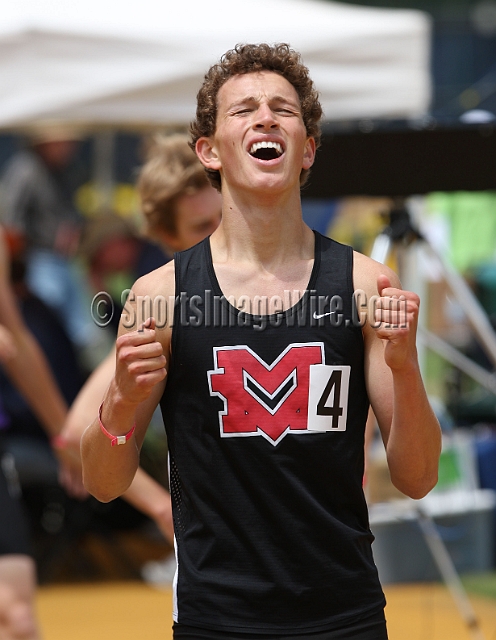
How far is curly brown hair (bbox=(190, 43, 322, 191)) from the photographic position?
2.23m

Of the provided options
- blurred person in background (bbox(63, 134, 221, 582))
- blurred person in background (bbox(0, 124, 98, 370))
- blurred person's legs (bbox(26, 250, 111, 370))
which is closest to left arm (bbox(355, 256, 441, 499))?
blurred person in background (bbox(63, 134, 221, 582))

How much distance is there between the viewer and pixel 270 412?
6.65ft

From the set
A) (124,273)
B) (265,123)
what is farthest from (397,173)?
(124,273)

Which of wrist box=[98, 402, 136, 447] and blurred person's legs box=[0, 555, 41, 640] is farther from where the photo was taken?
blurred person's legs box=[0, 555, 41, 640]

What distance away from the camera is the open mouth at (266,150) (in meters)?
2.12

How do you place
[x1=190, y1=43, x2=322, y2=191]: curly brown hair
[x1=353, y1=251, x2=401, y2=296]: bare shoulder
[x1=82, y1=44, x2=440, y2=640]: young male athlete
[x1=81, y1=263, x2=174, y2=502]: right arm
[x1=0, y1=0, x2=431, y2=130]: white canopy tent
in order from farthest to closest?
1. [x1=0, y1=0, x2=431, y2=130]: white canopy tent
2. [x1=190, y1=43, x2=322, y2=191]: curly brown hair
3. [x1=353, y1=251, x2=401, y2=296]: bare shoulder
4. [x1=82, y1=44, x2=440, y2=640]: young male athlete
5. [x1=81, y1=263, x2=174, y2=502]: right arm

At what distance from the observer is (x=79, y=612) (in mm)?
5488

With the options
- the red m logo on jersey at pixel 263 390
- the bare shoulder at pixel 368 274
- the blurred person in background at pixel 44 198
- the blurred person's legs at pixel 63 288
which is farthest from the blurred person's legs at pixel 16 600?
the blurred person in background at pixel 44 198

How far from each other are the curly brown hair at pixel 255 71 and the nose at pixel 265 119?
4.9 inches

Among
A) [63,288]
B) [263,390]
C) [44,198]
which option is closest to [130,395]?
[263,390]

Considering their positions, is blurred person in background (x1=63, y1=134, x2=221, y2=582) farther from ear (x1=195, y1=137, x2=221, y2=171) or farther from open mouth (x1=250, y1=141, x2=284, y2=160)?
open mouth (x1=250, y1=141, x2=284, y2=160)

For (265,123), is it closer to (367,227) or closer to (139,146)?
(367,227)

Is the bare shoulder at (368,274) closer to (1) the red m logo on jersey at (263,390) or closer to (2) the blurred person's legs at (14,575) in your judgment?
(1) the red m logo on jersey at (263,390)

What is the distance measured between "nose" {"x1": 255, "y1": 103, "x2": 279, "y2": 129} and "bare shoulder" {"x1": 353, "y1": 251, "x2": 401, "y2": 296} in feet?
1.09
